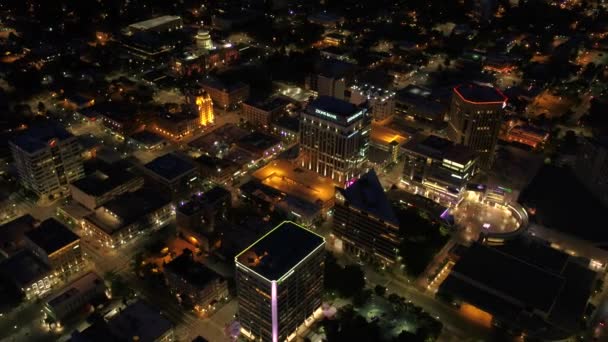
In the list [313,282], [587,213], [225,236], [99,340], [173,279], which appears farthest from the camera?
[587,213]

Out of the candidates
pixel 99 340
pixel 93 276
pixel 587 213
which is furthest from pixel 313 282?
pixel 587 213

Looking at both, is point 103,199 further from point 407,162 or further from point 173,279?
point 407,162

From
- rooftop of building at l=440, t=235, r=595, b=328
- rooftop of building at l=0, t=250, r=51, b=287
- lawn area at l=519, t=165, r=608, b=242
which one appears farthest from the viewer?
lawn area at l=519, t=165, r=608, b=242

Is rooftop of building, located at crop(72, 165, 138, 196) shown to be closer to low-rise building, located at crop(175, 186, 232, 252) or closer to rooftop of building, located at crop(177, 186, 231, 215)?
rooftop of building, located at crop(177, 186, 231, 215)

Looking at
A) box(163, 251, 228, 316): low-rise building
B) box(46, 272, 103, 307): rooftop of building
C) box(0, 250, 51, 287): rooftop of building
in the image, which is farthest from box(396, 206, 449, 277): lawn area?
box(0, 250, 51, 287): rooftop of building

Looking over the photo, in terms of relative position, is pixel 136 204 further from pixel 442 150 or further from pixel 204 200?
pixel 442 150

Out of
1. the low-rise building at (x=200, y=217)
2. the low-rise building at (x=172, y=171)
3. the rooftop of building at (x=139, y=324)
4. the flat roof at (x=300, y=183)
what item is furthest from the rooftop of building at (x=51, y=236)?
the flat roof at (x=300, y=183)
